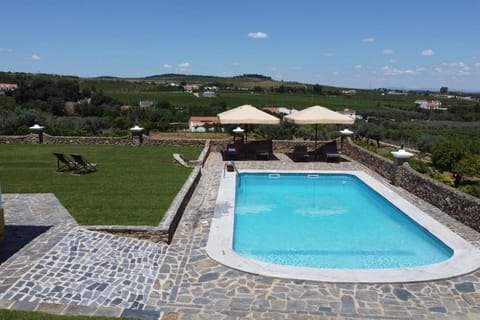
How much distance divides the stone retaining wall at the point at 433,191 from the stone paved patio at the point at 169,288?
2581 millimetres

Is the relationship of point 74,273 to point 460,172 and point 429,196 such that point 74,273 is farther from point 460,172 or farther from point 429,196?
point 460,172

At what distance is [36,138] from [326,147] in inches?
529

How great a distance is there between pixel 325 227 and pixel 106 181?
611 centimetres

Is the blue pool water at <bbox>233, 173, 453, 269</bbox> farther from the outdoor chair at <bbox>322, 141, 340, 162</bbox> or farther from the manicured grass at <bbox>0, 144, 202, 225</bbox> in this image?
the outdoor chair at <bbox>322, 141, 340, 162</bbox>

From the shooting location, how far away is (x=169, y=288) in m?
5.58

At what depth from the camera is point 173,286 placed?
18.5ft

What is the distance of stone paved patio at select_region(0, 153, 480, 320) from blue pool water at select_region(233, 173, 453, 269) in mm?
1392

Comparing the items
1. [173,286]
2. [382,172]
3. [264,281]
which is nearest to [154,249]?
[173,286]

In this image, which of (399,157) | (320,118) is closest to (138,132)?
(320,118)

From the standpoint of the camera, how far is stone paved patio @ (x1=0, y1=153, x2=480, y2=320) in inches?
195

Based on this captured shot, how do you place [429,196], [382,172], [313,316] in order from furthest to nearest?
1. [382,172]
2. [429,196]
3. [313,316]

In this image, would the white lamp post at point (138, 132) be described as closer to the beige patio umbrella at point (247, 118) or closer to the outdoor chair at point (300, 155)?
the beige patio umbrella at point (247, 118)

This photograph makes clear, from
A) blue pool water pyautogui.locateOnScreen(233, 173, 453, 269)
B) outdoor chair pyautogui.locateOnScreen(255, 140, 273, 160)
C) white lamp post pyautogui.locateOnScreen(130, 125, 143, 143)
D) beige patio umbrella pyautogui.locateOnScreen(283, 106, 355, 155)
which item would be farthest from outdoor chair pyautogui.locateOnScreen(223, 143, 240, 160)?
white lamp post pyautogui.locateOnScreen(130, 125, 143, 143)

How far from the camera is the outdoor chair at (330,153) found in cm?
1605
